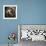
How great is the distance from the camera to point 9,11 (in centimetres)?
468

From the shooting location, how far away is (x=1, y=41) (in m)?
4.66

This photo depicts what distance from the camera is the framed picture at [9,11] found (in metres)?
4.66

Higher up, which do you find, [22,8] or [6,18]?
[22,8]

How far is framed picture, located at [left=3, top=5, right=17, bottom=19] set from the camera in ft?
15.3

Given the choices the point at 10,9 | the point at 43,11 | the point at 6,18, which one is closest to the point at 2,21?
the point at 6,18

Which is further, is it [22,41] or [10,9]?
[10,9]

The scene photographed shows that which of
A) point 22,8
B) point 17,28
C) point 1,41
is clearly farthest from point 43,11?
point 1,41

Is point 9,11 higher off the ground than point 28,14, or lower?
higher

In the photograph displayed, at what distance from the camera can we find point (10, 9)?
15.4 ft

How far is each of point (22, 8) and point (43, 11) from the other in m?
0.78

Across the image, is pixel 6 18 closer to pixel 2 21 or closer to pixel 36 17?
pixel 2 21

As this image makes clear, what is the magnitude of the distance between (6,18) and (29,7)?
0.93 meters

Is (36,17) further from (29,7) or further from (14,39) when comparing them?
(14,39)

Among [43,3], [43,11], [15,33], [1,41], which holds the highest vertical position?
[43,3]
